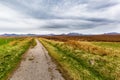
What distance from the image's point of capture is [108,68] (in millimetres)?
14867

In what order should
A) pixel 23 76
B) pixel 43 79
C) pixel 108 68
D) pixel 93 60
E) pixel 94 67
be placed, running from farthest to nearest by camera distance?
pixel 93 60 → pixel 94 67 → pixel 108 68 → pixel 23 76 → pixel 43 79

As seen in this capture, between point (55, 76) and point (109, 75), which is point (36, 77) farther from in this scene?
point (109, 75)

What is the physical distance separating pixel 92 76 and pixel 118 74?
1.73m

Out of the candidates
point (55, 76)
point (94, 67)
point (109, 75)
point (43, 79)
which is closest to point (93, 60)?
point (94, 67)

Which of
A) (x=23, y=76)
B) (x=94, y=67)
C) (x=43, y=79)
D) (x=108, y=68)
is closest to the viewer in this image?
(x=43, y=79)

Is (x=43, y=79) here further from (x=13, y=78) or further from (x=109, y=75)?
(x=109, y=75)

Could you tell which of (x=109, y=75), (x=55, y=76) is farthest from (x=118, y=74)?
(x=55, y=76)

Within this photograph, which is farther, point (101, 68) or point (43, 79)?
point (101, 68)

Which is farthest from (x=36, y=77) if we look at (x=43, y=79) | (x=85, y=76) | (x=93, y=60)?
(x=93, y=60)

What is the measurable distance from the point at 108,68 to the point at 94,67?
134cm

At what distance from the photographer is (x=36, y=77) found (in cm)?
1251

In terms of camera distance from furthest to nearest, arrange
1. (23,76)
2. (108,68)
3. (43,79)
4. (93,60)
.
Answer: (93,60) → (108,68) → (23,76) → (43,79)

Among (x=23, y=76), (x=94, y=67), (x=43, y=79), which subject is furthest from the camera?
(x=94, y=67)

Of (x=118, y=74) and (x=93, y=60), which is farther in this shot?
(x=93, y=60)
